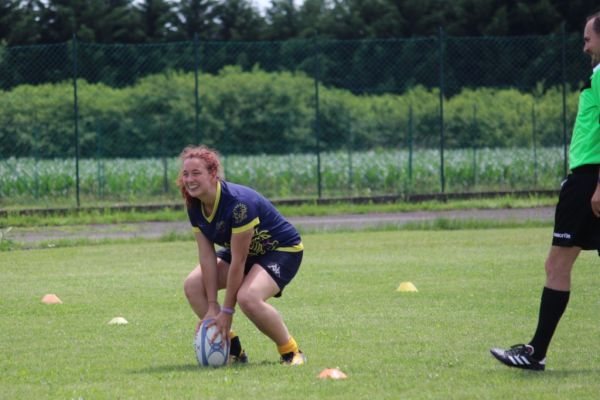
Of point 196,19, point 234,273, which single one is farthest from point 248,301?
point 196,19

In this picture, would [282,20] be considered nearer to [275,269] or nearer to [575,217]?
[275,269]

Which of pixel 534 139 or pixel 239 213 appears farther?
pixel 534 139

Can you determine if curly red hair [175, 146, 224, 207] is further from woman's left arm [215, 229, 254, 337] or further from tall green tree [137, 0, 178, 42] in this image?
tall green tree [137, 0, 178, 42]

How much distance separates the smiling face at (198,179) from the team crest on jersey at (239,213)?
19 centimetres

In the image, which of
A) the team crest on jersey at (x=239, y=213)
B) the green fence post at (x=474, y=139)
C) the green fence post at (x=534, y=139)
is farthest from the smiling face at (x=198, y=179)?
the green fence post at (x=534, y=139)

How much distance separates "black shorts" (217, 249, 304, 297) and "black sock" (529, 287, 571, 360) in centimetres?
175

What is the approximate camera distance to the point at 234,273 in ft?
25.1

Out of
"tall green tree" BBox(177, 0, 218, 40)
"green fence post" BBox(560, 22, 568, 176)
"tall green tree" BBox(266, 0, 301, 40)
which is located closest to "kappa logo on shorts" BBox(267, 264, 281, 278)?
"green fence post" BBox(560, 22, 568, 176)

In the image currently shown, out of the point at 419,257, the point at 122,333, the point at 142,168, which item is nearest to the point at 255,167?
the point at 142,168

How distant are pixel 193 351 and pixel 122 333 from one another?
1.09m

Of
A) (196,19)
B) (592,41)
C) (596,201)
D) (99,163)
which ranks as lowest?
(99,163)

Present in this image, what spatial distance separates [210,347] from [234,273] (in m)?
0.53

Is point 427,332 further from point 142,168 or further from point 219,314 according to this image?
point 142,168

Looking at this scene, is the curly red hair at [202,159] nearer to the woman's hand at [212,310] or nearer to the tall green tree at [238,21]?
the woman's hand at [212,310]
